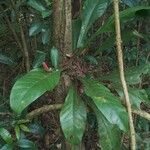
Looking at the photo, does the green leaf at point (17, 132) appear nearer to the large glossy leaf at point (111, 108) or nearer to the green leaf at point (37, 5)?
the large glossy leaf at point (111, 108)

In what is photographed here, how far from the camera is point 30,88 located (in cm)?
113

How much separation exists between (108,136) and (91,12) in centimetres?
43

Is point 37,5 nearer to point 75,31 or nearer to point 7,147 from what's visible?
point 75,31

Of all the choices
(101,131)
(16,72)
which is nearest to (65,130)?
(101,131)

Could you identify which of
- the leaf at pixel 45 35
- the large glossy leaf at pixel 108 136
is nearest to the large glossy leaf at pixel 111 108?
the large glossy leaf at pixel 108 136

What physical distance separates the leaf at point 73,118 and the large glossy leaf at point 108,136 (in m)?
0.07

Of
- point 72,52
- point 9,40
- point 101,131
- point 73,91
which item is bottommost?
A: point 101,131

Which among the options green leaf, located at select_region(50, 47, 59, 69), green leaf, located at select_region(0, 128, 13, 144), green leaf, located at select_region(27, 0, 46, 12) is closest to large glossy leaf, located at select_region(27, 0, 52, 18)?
green leaf, located at select_region(27, 0, 46, 12)

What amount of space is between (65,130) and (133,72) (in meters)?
0.34

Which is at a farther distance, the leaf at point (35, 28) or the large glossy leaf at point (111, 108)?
the leaf at point (35, 28)

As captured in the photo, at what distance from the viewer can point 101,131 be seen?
126cm

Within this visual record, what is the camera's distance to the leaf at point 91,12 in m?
1.41

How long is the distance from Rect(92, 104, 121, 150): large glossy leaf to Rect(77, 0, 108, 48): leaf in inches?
11.5

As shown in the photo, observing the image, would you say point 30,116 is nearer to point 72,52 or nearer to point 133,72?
point 72,52
